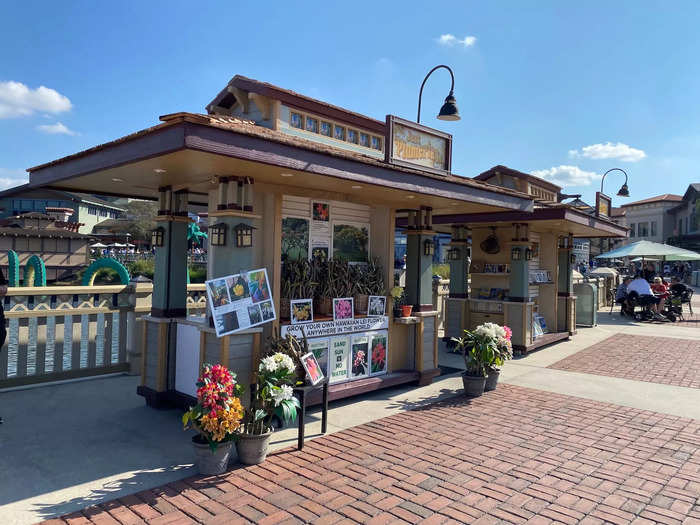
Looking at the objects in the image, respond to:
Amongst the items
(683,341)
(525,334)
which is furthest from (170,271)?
(683,341)

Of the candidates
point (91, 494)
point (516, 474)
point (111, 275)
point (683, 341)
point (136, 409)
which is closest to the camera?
point (91, 494)

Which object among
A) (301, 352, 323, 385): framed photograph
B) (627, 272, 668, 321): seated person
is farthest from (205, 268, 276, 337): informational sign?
(627, 272, 668, 321): seated person

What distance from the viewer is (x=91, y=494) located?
12.9 feet

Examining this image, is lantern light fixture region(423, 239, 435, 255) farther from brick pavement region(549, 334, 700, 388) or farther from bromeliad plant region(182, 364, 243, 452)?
bromeliad plant region(182, 364, 243, 452)

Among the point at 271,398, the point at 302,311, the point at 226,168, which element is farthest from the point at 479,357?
the point at 226,168

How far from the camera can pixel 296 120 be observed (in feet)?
26.4

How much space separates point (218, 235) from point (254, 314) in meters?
0.96

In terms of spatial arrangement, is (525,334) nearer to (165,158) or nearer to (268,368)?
(268,368)

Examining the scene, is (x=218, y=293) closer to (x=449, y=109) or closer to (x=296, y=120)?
(x=296, y=120)

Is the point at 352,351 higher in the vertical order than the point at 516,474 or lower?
higher

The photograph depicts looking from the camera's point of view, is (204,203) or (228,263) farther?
(204,203)

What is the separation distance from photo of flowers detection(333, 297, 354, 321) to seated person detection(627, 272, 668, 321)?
46.6 ft

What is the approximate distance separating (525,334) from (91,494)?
28.8 feet

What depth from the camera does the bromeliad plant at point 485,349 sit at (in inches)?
280
